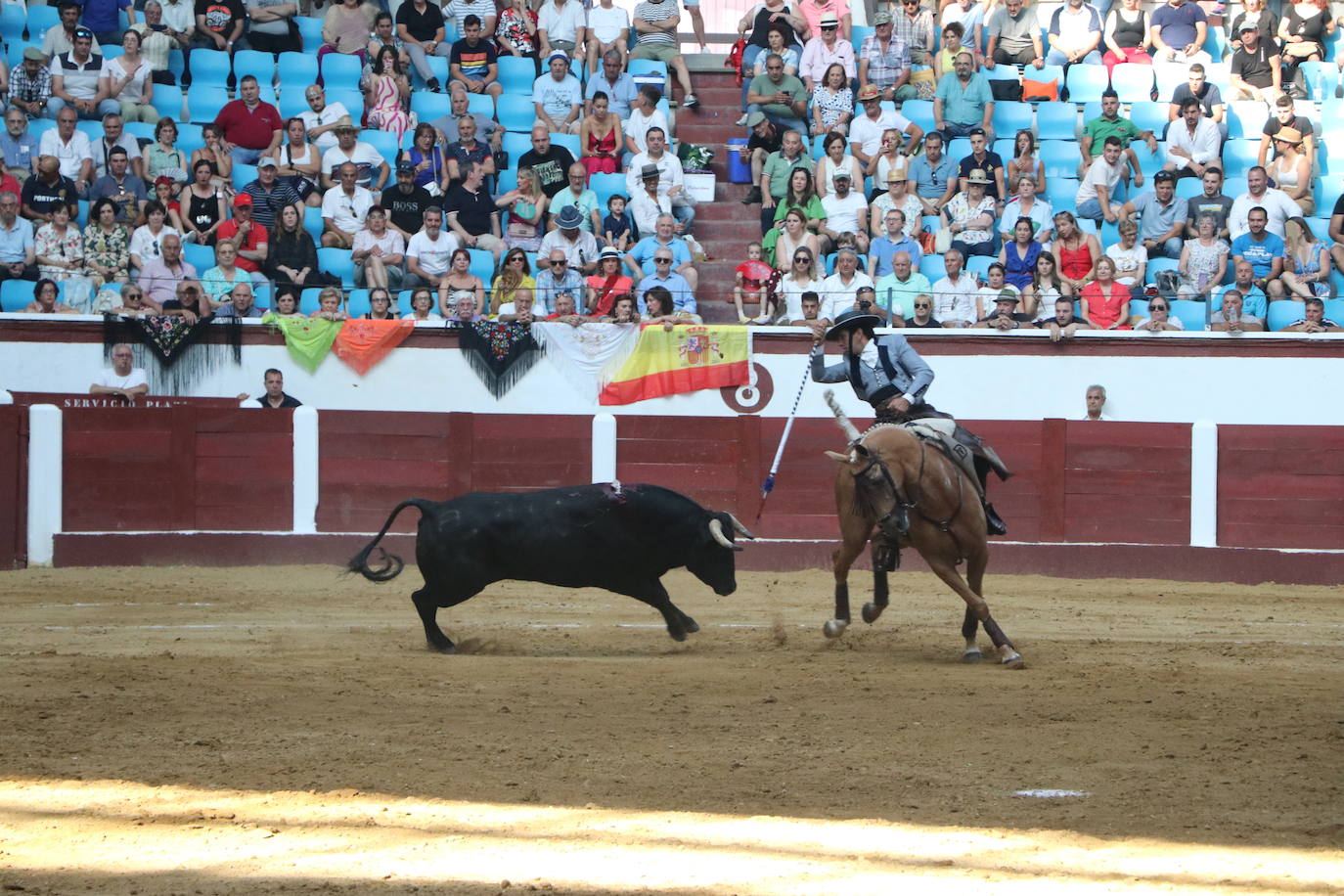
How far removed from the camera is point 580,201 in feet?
49.2

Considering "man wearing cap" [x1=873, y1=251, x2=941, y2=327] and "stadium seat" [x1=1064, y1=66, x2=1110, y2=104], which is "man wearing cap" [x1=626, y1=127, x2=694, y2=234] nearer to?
"man wearing cap" [x1=873, y1=251, x2=941, y2=327]

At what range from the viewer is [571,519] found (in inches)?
338

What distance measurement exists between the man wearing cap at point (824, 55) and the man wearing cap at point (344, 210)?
4586 mm

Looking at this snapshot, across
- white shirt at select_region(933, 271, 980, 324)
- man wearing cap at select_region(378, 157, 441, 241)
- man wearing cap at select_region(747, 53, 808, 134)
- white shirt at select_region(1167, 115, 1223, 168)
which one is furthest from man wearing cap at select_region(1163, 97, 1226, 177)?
man wearing cap at select_region(378, 157, 441, 241)

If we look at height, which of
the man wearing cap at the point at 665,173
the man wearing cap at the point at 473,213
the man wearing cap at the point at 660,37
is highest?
the man wearing cap at the point at 660,37

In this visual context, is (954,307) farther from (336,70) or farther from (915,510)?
(336,70)

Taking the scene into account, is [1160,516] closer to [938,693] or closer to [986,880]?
[938,693]

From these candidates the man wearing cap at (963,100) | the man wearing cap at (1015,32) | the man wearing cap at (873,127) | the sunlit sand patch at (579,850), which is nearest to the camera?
the sunlit sand patch at (579,850)

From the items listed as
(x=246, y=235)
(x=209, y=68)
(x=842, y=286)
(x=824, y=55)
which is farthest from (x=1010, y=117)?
(x=209, y=68)

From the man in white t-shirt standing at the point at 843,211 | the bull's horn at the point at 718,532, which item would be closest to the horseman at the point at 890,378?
the bull's horn at the point at 718,532

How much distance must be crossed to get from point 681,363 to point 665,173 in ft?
7.03

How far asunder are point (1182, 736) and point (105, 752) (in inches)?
156

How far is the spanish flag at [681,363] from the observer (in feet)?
46.6

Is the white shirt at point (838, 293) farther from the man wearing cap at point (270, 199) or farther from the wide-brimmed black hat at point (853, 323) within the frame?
the wide-brimmed black hat at point (853, 323)
